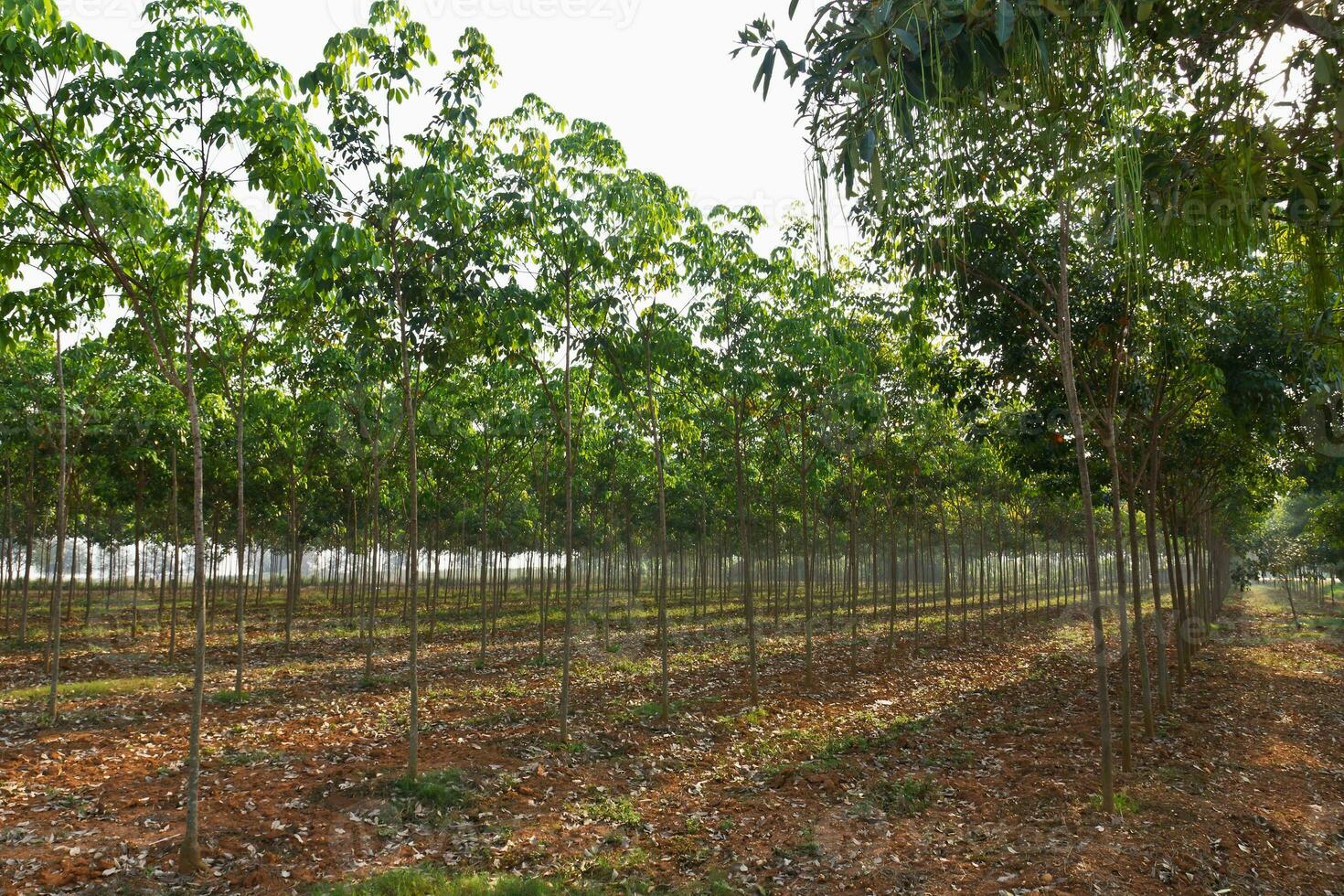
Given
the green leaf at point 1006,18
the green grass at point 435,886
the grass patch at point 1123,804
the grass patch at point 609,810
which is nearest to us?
the green leaf at point 1006,18

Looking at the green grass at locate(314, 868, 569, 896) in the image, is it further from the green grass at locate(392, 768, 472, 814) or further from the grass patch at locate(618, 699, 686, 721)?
the grass patch at locate(618, 699, 686, 721)

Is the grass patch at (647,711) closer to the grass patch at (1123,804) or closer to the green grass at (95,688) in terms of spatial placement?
the grass patch at (1123,804)

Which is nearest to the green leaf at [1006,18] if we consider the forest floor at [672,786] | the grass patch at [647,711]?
the forest floor at [672,786]

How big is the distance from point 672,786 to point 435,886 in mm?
3575

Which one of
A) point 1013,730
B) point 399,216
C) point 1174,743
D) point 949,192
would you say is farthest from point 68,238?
point 1174,743

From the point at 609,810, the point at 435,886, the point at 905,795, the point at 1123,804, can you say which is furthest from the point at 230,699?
the point at 1123,804

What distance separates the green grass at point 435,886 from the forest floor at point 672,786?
0.05 m

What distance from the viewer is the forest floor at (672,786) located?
6555 mm

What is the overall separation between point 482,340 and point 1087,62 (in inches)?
314

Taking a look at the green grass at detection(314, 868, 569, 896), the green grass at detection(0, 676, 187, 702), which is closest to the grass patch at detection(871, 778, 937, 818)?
the green grass at detection(314, 868, 569, 896)

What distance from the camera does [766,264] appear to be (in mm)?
12055

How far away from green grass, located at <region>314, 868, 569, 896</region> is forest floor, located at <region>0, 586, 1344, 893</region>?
0.05 m

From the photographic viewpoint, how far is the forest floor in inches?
258

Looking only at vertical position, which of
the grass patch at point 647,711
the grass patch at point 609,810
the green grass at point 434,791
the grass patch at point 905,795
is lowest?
the grass patch at point 647,711
